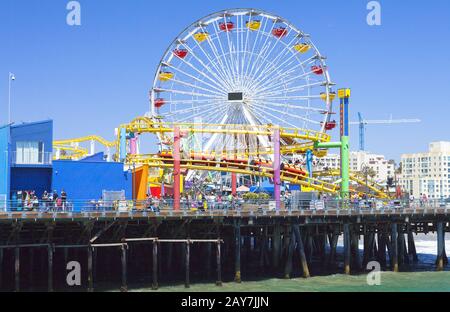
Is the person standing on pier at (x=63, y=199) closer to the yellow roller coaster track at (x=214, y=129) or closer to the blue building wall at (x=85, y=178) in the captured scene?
the blue building wall at (x=85, y=178)

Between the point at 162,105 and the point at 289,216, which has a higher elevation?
the point at 162,105

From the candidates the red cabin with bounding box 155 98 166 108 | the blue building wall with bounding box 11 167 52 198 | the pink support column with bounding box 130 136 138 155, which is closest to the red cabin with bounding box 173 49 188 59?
the red cabin with bounding box 155 98 166 108

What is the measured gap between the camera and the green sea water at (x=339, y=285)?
42.5 metres

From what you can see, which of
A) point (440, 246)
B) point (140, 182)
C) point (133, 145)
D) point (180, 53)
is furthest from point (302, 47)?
point (440, 246)

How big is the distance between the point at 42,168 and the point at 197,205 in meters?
10.0

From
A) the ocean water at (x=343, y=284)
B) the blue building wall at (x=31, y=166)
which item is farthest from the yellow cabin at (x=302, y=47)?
the blue building wall at (x=31, y=166)

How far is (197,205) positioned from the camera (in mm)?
47531

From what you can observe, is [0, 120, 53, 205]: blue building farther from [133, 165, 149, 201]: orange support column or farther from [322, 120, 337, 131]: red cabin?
[322, 120, 337, 131]: red cabin

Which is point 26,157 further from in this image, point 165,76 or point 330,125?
point 330,125
